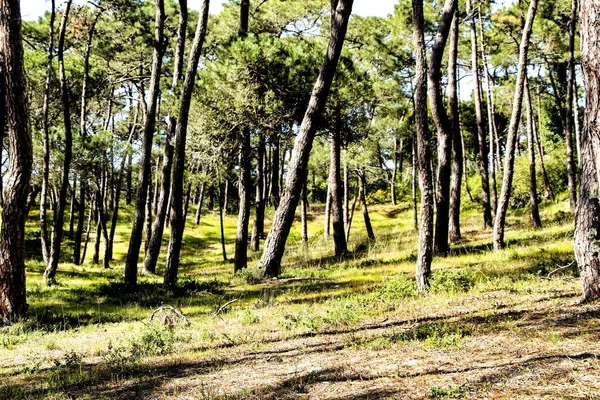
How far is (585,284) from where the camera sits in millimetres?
5461

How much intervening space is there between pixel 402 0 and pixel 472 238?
40.6ft

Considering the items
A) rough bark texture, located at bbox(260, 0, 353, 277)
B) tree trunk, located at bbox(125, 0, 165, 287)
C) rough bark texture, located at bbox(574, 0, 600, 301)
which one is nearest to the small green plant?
→ rough bark texture, located at bbox(574, 0, 600, 301)

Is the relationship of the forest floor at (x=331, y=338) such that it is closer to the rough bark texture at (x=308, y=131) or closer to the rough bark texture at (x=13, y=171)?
the rough bark texture at (x=13, y=171)

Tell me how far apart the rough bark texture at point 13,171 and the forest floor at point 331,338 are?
0.56m

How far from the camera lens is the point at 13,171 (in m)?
8.22

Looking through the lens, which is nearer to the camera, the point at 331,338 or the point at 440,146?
the point at 331,338

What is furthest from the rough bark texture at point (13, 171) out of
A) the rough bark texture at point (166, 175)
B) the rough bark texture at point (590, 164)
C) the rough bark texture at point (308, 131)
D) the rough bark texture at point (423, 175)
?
the rough bark texture at point (590, 164)

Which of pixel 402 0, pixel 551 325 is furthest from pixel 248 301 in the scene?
pixel 402 0

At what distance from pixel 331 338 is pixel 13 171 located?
6425 mm

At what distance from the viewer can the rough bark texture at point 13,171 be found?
806cm

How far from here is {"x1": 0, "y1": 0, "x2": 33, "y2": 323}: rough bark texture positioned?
806cm

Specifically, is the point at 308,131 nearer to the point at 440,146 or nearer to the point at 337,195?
the point at 440,146

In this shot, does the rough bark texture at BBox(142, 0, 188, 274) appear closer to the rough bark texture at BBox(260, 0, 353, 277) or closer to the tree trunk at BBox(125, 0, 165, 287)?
the tree trunk at BBox(125, 0, 165, 287)

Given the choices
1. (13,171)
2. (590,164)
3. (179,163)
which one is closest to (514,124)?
(590,164)
